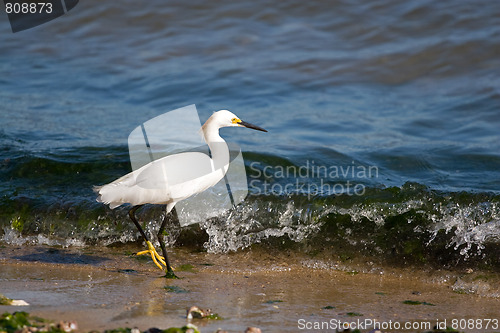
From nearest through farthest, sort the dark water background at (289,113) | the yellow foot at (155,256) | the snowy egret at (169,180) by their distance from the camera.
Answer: the snowy egret at (169,180), the yellow foot at (155,256), the dark water background at (289,113)

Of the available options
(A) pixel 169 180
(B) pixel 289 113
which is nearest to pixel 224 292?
(A) pixel 169 180

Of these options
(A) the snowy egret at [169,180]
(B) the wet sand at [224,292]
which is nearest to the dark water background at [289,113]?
(B) the wet sand at [224,292]

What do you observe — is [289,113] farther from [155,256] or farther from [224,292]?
[224,292]

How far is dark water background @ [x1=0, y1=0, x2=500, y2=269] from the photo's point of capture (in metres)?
5.36

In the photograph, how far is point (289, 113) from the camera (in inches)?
337

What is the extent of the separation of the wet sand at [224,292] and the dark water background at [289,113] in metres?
0.32

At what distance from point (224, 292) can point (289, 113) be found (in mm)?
4714

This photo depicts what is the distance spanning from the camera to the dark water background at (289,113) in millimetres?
5363

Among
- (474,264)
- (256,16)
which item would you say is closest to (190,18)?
(256,16)

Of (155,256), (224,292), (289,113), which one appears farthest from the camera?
(289,113)

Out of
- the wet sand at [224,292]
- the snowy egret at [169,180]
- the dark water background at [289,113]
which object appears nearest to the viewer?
the wet sand at [224,292]

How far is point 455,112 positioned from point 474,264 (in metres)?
4.08

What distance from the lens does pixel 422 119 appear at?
8.20 metres

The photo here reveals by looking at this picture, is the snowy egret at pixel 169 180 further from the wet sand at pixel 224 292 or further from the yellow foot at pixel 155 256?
the wet sand at pixel 224 292
